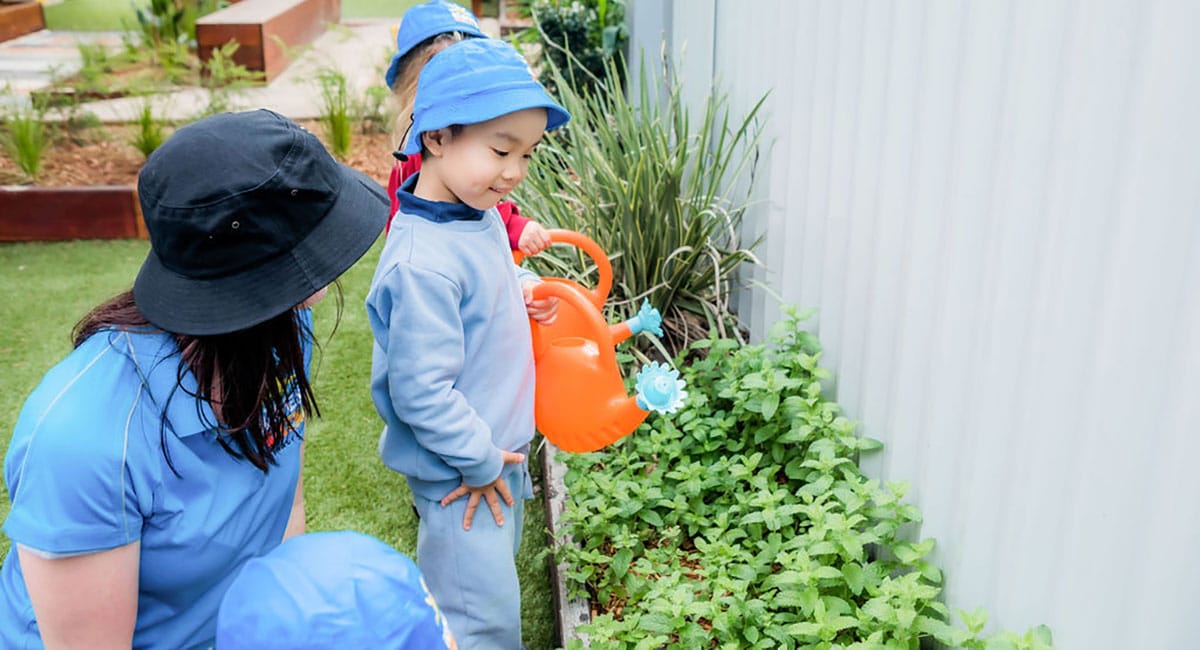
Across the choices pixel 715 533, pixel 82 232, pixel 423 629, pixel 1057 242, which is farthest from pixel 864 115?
pixel 82 232

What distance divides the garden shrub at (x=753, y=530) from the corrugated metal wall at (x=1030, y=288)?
4.3 inches

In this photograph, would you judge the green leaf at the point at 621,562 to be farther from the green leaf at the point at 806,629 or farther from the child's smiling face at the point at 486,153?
the child's smiling face at the point at 486,153

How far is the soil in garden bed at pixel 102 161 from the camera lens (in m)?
5.65

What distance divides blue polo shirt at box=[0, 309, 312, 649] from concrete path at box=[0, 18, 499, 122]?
4.79 m

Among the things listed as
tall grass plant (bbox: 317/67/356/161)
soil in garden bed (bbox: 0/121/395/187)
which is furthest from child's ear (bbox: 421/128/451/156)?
tall grass plant (bbox: 317/67/356/161)

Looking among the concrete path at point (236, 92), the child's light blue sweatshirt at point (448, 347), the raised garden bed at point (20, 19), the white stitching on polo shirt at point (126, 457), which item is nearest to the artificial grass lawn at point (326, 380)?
the child's light blue sweatshirt at point (448, 347)

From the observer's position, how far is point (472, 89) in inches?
74.9

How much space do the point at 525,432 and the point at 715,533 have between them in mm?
570

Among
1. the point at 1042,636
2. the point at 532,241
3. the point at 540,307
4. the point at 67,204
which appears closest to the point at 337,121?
the point at 67,204

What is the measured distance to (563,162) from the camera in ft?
14.6

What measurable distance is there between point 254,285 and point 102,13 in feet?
38.1

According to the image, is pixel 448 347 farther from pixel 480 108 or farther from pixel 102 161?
pixel 102 161

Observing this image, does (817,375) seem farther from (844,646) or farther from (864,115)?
(844,646)

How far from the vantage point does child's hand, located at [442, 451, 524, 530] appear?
7.00 ft
